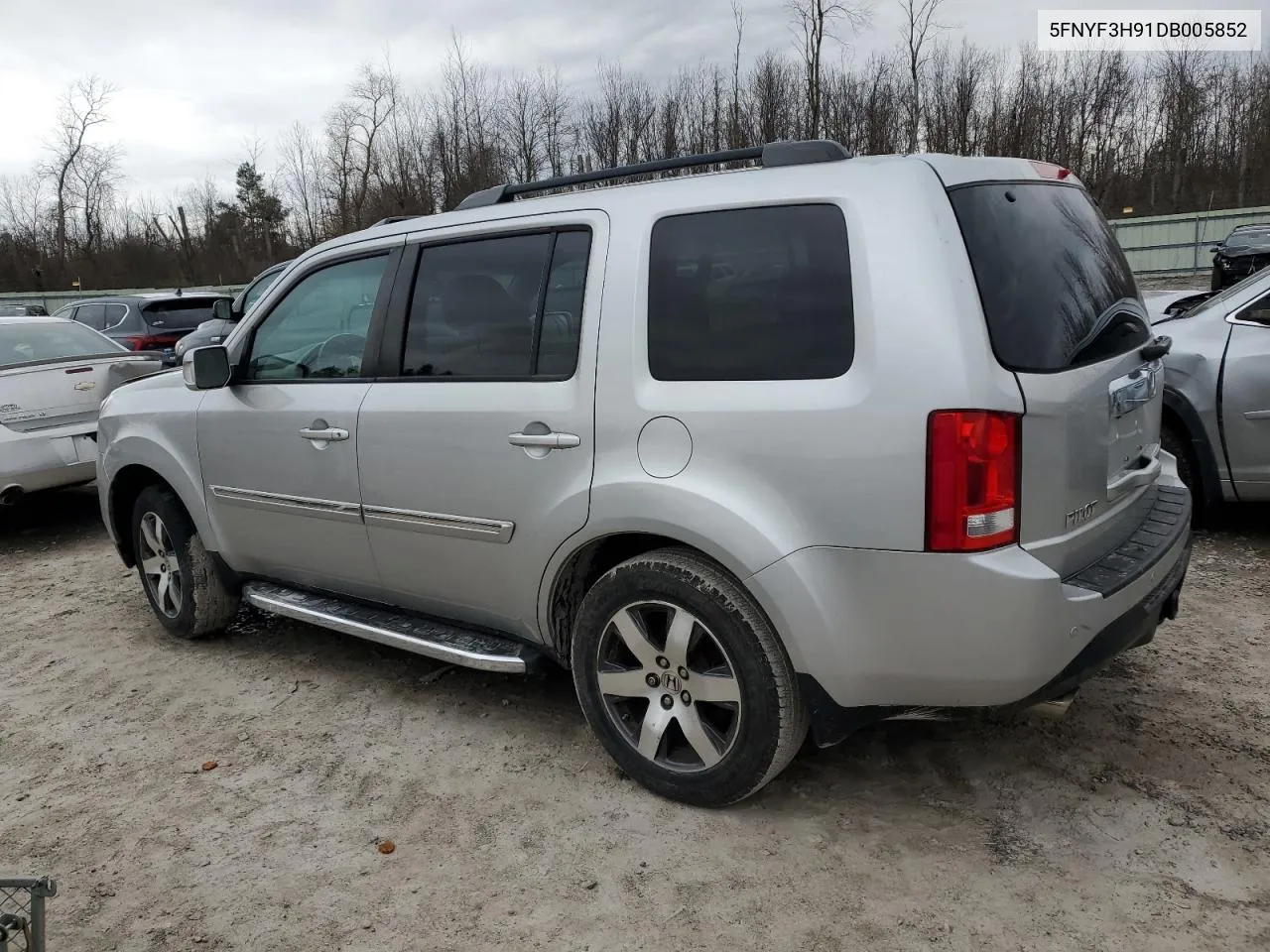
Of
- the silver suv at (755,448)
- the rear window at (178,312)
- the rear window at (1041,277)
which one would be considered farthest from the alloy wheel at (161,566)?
the rear window at (178,312)

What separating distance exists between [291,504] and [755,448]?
7.08ft

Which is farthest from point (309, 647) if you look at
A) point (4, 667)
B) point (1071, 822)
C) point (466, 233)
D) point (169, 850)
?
point (1071, 822)

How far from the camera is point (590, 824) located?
2.91 m

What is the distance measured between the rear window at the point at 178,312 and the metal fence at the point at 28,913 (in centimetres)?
1281

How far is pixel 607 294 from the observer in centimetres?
293

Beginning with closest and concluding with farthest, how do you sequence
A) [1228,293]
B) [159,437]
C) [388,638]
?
[388,638] < [159,437] < [1228,293]

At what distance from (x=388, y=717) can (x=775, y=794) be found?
1.57m

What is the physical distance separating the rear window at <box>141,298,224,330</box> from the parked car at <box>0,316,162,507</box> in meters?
6.40

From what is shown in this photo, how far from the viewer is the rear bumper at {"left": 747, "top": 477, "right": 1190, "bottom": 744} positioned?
2.35 meters

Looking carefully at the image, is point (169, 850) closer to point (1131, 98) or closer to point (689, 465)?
point (689, 465)

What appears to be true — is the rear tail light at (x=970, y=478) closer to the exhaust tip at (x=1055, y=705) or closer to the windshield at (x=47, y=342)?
the exhaust tip at (x=1055, y=705)

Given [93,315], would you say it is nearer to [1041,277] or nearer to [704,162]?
[704,162]

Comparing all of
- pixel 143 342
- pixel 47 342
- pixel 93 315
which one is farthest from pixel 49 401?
pixel 93 315

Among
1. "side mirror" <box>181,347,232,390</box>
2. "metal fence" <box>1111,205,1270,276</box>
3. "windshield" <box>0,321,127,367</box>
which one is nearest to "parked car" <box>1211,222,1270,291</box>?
"metal fence" <box>1111,205,1270,276</box>
